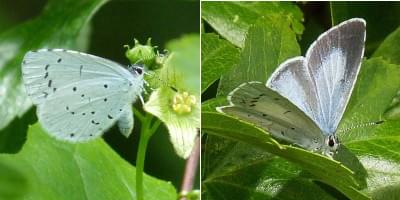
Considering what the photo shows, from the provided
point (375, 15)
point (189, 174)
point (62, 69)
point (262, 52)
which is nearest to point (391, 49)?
point (375, 15)

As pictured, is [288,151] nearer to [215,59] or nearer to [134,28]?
[215,59]

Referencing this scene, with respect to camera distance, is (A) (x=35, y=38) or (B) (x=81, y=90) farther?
(A) (x=35, y=38)

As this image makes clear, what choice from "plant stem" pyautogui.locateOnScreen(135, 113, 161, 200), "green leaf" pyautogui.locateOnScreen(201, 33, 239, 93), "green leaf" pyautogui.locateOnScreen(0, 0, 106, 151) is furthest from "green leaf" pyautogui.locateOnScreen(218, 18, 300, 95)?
"green leaf" pyautogui.locateOnScreen(0, 0, 106, 151)

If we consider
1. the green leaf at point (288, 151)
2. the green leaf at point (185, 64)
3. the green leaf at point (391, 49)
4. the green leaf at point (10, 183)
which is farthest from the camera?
the green leaf at point (391, 49)

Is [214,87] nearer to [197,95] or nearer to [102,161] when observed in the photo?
[197,95]

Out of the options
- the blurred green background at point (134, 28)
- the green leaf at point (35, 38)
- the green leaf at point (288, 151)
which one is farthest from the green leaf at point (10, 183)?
the green leaf at point (35, 38)

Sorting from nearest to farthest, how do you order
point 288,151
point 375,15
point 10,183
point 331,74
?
point 10,183
point 288,151
point 331,74
point 375,15

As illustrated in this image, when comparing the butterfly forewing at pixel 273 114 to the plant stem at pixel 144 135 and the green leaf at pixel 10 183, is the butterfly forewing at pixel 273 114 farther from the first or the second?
the green leaf at pixel 10 183
